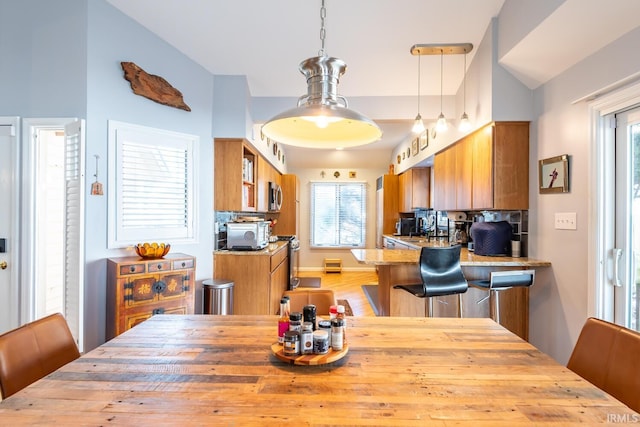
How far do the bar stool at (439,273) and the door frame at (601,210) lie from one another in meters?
0.86

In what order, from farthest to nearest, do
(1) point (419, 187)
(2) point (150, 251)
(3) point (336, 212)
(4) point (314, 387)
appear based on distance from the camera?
1. (3) point (336, 212)
2. (1) point (419, 187)
3. (2) point (150, 251)
4. (4) point (314, 387)

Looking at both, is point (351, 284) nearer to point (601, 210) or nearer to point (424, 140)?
point (424, 140)

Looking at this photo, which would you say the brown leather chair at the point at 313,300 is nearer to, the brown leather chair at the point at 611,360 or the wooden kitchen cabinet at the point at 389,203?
the brown leather chair at the point at 611,360

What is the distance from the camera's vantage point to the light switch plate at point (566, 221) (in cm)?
236

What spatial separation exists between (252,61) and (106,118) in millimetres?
1474

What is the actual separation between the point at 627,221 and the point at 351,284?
4288 mm

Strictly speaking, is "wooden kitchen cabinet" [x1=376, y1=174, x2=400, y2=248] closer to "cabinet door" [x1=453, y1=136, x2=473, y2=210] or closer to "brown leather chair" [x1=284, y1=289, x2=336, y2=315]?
"cabinet door" [x1=453, y1=136, x2=473, y2=210]

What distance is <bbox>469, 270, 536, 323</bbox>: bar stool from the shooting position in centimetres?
248

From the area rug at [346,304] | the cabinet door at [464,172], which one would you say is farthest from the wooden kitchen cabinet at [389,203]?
the cabinet door at [464,172]

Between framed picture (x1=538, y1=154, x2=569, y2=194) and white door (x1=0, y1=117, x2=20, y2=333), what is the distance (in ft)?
14.0

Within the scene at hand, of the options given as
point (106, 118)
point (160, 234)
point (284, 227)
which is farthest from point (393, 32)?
point (284, 227)

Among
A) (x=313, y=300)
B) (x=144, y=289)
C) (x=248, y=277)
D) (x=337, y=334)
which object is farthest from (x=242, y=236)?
(x=337, y=334)

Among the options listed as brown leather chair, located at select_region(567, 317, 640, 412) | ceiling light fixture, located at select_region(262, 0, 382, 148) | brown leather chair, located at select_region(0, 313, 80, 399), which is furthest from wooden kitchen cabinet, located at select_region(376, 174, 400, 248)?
brown leather chair, located at select_region(0, 313, 80, 399)

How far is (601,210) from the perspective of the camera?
2.17 metres
